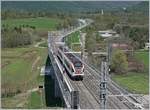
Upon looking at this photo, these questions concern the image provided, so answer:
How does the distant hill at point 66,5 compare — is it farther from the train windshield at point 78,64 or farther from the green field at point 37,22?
the train windshield at point 78,64

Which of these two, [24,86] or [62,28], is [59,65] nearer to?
[24,86]

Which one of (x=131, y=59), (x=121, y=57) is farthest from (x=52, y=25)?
(x=121, y=57)

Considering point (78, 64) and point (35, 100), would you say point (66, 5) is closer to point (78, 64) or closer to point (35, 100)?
point (35, 100)

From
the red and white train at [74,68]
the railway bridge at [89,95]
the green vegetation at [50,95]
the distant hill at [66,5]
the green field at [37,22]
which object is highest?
the distant hill at [66,5]

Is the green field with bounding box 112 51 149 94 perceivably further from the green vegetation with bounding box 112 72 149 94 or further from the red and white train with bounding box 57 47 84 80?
the red and white train with bounding box 57 47 84 80

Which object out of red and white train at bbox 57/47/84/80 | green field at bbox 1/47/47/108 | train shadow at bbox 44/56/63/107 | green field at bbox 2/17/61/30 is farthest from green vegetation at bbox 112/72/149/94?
green field at bbox 2/17/61/30

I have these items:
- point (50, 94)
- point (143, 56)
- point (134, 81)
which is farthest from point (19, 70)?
point (50, 94)

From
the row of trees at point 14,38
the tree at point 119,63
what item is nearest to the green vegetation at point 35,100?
the tree at point 119,63
